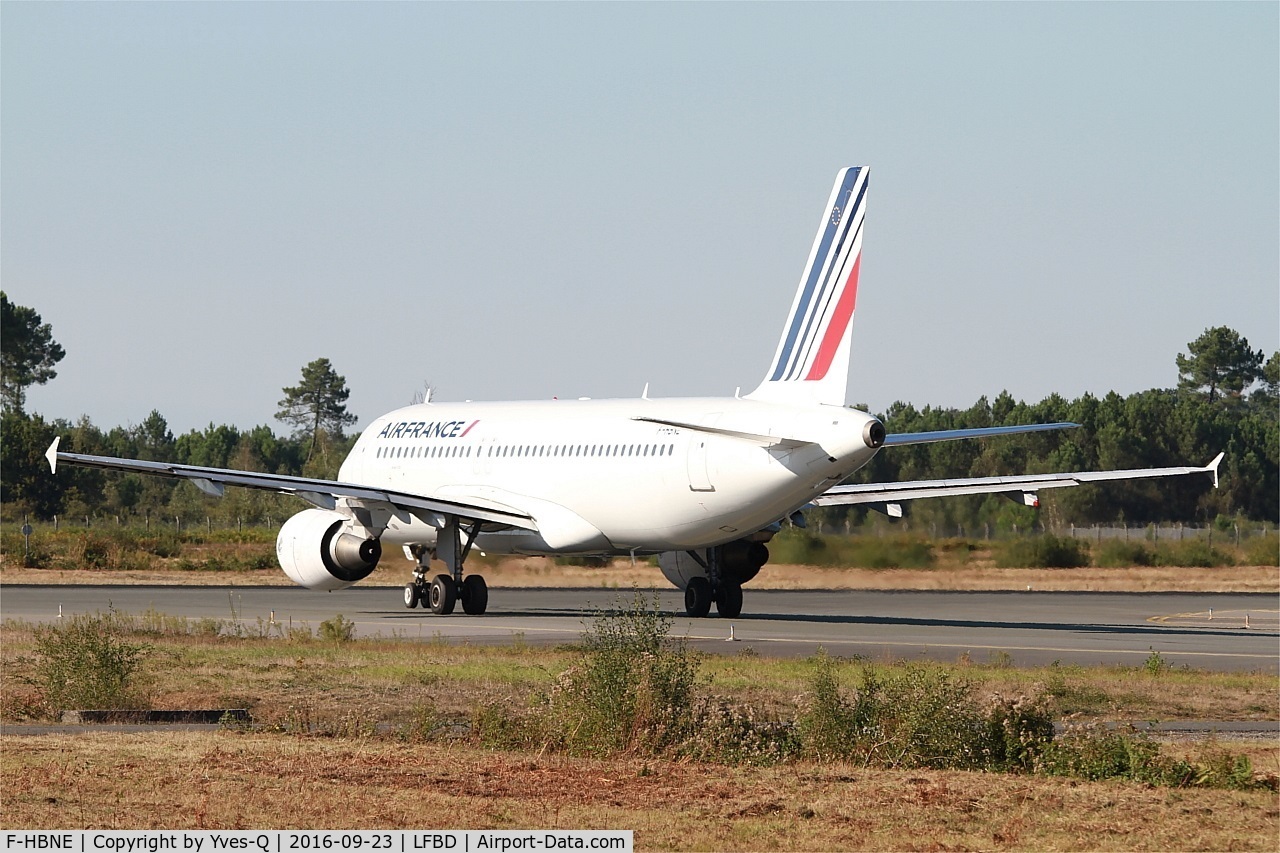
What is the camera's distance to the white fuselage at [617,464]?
3159 centimetres

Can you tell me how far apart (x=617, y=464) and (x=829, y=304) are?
577 centimetres

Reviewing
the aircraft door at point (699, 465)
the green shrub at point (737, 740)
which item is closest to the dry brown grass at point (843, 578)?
the aircraft door at point (699, 465)

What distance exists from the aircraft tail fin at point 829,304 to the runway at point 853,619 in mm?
4465

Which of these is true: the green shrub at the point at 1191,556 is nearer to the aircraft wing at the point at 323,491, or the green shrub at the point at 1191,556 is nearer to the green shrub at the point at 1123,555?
the green shrub at the point at 1123,555

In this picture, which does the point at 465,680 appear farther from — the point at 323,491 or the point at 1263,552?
the point at 1263,552

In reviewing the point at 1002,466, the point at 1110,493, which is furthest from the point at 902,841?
the point at 1002,466

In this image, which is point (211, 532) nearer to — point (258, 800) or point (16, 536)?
point (16, 536)

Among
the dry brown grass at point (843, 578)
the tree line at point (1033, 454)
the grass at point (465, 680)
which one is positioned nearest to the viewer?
the grass at point (465, 680)

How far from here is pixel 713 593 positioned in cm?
3659

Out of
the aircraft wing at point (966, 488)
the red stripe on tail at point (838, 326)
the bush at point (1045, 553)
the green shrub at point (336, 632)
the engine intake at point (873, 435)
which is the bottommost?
the green shrub at point (336, 632)

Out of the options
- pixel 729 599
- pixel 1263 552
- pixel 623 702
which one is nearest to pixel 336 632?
pixel 729 599

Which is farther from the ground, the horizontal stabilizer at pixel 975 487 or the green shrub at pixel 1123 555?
the horizontal stabilizer at pixel 975 487

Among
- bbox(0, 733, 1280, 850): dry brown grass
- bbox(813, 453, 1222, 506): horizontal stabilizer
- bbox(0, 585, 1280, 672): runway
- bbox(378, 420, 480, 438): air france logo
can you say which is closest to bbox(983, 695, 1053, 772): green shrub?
bbox(0, 733, 1280, 850): dry brown grass

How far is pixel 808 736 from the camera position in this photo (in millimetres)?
15609
